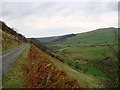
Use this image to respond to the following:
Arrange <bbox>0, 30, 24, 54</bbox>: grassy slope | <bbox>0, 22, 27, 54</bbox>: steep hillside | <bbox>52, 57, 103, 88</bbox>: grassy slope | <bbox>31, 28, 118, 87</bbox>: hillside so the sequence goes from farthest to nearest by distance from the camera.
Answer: <bbox>0, 22, 27, 54</bbox>: steep hillside
<bbox>0, 30, 24, 54</bbox>: grassy slope
<bbox>52, 57, 103, 88</bbox>: grassy slope
<bbox>31, 28, 118, 87</bbox>: hillside

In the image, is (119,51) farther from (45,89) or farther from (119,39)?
(45,89)

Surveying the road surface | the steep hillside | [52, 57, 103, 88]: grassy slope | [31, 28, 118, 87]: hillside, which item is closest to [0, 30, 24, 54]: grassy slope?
the steep hillside

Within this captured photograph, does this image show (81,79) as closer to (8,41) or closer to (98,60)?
(8,41)

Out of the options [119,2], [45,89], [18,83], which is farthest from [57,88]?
[119,2]

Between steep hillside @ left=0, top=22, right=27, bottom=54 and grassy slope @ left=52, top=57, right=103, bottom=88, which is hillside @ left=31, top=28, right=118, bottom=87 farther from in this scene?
steep hillside @ left=0, top=22, right=27, bottom=54

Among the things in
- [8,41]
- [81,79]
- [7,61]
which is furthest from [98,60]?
[7,61]

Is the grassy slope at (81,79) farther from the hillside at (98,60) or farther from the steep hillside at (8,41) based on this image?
the steep hillside at (8,41)

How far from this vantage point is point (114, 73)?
7.63 m

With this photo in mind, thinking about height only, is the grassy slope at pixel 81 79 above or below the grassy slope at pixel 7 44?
below

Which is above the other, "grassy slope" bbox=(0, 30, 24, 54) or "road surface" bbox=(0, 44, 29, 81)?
"grassy slope" bbox=(0, 30, 24, 54)

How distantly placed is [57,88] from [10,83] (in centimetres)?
350

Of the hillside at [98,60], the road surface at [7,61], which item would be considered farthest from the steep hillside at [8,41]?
the hillside at [98,60]

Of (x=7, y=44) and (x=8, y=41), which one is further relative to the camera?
(x=8, y=41)

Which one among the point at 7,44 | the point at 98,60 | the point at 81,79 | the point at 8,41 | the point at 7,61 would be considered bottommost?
the point at 98,60
